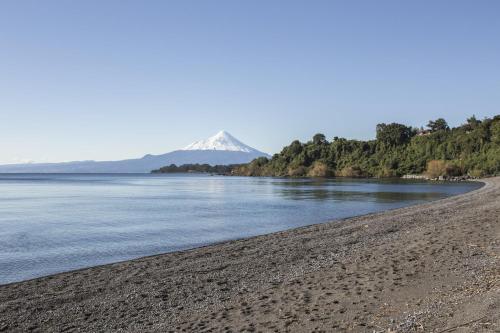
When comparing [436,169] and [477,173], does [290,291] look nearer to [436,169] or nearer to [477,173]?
[477,173]

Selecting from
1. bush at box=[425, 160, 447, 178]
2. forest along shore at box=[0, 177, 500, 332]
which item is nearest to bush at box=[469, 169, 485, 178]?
bush at box=[425, 160, 447, 178]

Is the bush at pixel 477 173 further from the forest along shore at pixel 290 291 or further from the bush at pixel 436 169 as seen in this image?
the forest along shore at pixel 290 291

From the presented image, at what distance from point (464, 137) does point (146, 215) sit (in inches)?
6580

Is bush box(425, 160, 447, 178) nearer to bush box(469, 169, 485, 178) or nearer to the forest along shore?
bush box(469, 169, 485, 178)

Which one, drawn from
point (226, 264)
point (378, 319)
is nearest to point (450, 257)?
point (378, 319)

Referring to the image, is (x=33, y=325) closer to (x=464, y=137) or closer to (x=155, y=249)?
(x=155, y=249)

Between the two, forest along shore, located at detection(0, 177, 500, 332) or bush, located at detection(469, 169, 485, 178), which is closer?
forest along shore, located at detection(0, 177, 500, 332)

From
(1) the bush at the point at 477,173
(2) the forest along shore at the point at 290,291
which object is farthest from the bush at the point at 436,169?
(2) the forest along shore at the point at 290,291

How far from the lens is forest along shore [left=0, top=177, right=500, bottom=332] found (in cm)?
1203

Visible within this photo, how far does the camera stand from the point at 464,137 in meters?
186

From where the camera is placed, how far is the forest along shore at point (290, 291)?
1203 cm

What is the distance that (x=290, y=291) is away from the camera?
15555mm

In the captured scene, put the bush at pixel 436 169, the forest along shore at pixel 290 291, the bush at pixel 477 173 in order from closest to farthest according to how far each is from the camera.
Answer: the forest along shore at pixel 290 291 → the bush at pixel 477 173 → the bush at pixel 436 169

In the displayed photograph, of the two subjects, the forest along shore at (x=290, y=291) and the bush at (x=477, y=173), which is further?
the bush at (x=477, y=173)
